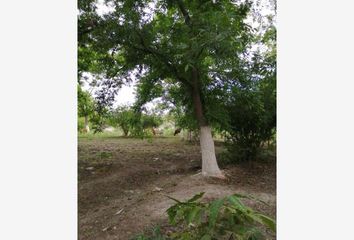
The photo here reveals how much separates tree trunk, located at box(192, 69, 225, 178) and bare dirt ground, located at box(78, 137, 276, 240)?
0.81 feet

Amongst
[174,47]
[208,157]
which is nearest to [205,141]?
[208,157]

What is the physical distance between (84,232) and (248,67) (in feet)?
12.0

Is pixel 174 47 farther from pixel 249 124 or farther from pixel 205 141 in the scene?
pixel 249 124

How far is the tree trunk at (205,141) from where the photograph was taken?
18.4 feet

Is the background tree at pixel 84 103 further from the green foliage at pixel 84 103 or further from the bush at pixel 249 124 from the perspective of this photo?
the bush at pixel 249 124

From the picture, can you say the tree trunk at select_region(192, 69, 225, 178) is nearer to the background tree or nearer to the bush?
the bush

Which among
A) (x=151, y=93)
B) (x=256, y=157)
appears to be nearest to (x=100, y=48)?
(x=151, y=93)

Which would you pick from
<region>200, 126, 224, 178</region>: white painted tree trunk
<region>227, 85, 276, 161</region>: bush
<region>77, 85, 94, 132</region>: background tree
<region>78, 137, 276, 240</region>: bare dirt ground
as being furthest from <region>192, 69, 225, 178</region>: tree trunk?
<region>77, 85, 94, 132</region>: background tree

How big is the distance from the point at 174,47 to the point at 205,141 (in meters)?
1.80

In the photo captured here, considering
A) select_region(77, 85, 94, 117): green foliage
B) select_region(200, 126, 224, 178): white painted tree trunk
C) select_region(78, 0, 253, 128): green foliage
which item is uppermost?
select_region(78, 0, 253, 128): green foliage

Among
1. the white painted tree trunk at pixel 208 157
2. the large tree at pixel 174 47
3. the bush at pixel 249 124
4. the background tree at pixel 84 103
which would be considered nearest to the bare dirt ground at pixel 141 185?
the white painted tree trunk at pixel 208 157

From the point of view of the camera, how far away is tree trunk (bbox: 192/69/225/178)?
5617mm

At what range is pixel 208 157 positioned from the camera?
18.6ft

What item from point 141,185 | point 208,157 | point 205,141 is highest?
point 205,141
